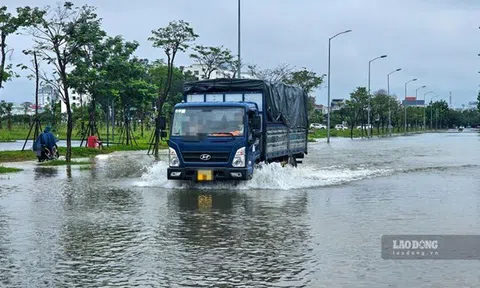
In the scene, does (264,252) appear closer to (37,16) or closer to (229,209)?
(229,209)

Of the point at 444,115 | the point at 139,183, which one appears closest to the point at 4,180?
the point at 139,183

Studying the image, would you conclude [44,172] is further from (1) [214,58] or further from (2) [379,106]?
(2) [379,106]

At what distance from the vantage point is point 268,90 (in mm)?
21000

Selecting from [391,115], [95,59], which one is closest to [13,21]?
[95,59]

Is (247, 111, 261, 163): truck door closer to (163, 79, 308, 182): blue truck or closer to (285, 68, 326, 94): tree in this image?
(163, 79, 308, 182): blue truck

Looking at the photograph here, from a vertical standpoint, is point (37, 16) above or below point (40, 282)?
above

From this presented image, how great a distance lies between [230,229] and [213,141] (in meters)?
6.65

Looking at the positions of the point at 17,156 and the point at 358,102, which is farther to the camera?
the point at 358,102

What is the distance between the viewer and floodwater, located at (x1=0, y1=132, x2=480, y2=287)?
26.8 ft

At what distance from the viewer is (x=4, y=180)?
70.5 ft

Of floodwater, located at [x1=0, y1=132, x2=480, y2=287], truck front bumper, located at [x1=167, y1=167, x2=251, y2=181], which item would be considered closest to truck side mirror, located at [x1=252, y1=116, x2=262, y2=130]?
truck front bumper, located at [x1=167, y1=167, x2=251, y2=181]

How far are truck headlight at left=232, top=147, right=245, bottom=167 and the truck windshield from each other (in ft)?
1.54

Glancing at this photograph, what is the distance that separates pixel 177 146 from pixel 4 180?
253 inches

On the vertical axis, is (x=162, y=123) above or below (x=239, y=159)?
above
